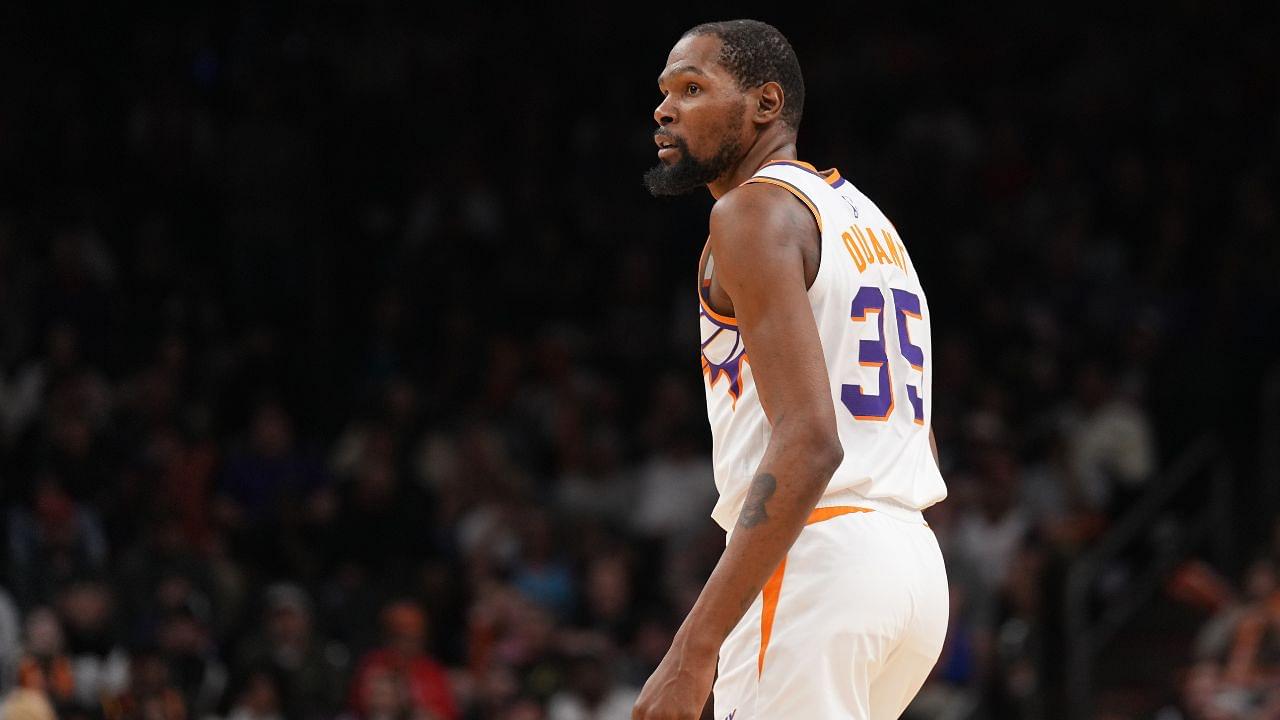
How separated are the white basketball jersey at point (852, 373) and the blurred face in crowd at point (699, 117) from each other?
14 cm

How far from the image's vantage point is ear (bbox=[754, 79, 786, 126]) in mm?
3904

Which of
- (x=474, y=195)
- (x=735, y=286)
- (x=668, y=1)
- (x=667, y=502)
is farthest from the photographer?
(x=668, y=1)

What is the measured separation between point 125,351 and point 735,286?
10.5m

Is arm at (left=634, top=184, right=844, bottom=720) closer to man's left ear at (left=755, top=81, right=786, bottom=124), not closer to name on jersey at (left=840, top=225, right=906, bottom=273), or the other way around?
name on jersey at (left=840, top=225, right=906, bottom=273)

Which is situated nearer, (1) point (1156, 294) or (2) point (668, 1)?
(1) point (1156, 294)

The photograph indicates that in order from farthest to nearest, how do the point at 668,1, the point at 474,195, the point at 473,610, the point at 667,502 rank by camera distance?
the point at 668,1 → the point at 474,195 → the point at 667,502 → the point at 473,610

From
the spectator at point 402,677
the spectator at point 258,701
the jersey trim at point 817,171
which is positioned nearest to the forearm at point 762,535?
the jersey trim at point 817,171

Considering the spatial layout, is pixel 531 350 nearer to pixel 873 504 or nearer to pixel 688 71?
pixel 688 71

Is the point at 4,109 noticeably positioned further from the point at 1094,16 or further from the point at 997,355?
the point at 1094,16

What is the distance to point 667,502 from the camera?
12555 mm

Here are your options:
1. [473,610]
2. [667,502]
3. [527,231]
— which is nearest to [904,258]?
[473,610]

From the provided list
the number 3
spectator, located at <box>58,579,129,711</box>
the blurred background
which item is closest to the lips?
the number 3

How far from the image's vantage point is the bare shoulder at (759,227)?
3.55 metres

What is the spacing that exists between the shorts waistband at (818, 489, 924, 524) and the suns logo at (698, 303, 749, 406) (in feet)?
0.98
